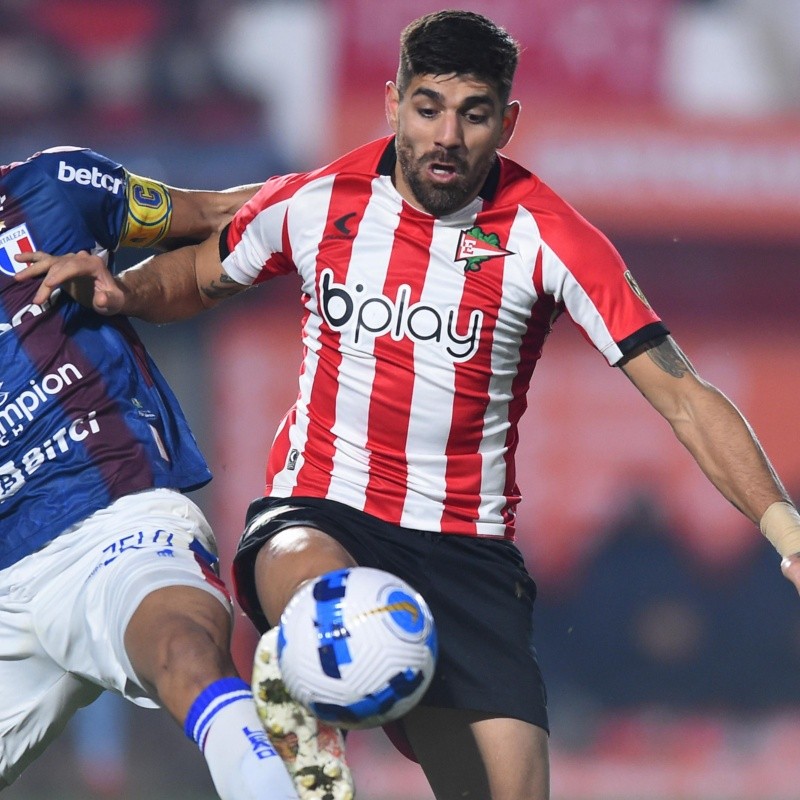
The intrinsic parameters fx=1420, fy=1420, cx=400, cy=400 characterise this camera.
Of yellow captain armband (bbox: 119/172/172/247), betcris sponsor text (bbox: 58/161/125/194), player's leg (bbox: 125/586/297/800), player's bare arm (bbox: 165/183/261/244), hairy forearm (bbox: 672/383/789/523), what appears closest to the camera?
player's leg (bbox: 125/586/297/800)

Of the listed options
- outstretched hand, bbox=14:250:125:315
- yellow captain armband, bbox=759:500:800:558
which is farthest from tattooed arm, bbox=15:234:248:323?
yellow captain armband, bbox=759:500:800:558

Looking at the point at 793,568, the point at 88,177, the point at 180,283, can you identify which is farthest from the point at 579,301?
the point at 88,177

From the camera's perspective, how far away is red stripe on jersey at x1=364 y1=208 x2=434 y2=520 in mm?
3486

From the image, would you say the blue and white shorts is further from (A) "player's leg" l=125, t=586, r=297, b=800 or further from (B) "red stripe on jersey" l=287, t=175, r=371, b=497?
(B) "red stripe on jersey" l=287, t=175, r=371, b=497

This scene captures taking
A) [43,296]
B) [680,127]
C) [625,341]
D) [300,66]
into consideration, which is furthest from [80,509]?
[680,127]

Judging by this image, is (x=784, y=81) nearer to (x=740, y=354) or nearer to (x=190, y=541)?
(x=740, y=354)

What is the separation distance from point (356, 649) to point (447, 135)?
1249 mm

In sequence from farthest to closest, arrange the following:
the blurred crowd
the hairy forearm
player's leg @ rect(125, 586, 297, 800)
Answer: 1. the blurred crowd
2. the hairy forearm
3. player's leg @ rect(125, 586, 297, 800)

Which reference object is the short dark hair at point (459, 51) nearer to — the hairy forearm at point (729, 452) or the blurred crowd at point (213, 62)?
the hairy forearm at point (729, 452)

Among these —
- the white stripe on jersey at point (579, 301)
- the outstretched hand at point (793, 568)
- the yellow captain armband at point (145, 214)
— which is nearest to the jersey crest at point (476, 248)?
the white stripe on jersey at point (579, 301)

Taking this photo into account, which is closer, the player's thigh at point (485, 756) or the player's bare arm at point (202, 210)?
the player's thigh at point (485, 756)

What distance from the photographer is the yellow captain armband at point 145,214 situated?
3779 millimetres

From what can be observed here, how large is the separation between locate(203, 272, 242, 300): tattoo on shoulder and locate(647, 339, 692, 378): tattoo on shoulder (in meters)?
1.14

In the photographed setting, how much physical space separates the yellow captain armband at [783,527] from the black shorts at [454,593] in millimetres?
689
